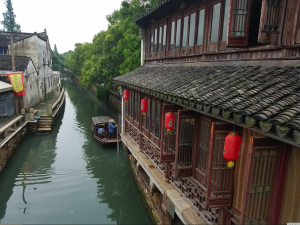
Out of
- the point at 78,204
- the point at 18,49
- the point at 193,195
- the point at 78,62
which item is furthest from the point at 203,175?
the point at 78,62

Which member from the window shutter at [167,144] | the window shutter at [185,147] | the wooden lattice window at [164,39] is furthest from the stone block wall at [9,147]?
the window shutter at [185,147]

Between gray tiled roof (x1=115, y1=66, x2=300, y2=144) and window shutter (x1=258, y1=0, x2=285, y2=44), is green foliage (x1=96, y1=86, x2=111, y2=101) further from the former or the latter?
window shutter (x1=258, y1=0, x2=285, y2=44)

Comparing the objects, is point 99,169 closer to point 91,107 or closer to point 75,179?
point 75,179

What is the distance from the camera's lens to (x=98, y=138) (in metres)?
18.5

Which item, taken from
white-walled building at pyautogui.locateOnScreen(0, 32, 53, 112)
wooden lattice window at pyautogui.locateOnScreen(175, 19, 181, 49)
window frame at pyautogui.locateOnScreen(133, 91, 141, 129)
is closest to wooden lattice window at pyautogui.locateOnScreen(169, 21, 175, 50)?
wooden lattice window at pyautogui.locateOnScreen(175, 19, 181, 49)

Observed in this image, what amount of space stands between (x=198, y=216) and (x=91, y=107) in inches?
1266

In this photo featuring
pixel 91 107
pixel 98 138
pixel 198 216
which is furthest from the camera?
pixel 91 107

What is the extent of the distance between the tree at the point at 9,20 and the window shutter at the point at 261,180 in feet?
232

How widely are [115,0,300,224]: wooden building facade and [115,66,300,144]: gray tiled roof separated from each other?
0.05 feet

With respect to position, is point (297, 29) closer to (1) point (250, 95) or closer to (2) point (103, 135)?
(1) point (250, 95)

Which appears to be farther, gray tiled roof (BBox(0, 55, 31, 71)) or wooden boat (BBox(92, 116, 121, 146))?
gray tiled roof (BBox(0, 55, 31, 71))

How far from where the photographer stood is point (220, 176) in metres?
5.13

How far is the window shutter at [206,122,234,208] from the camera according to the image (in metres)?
4.61

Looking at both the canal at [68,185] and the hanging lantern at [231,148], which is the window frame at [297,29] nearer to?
the hanging lantern at [231,148]
